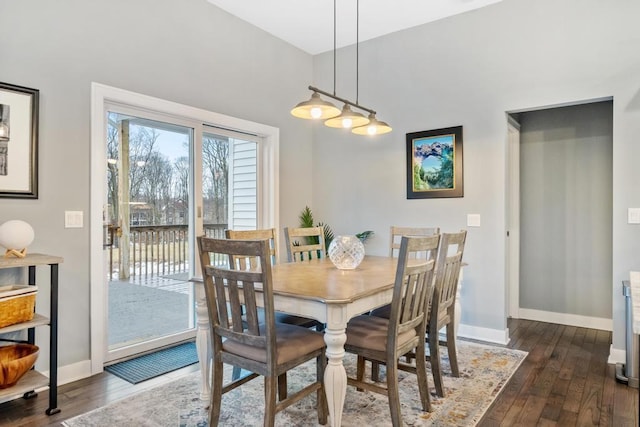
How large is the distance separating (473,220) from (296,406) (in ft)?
7.85

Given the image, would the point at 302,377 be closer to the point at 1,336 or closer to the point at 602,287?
the point at 1,336

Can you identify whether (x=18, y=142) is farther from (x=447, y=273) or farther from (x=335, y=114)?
(x=447, y=273)

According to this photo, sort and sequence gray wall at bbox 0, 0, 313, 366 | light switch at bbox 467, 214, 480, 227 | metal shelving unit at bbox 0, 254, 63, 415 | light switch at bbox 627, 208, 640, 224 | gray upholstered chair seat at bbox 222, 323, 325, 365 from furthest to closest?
light switch at bbox 467, 214, 480, 227, light switch at bbox 627, 208, 640, 224, gray wall at bbox 0, 0, 313, 366, metal shelving unit at bbox 0, 254, 63, 415, gray upholstered chair seat at bbox 222, 323, 325, 365

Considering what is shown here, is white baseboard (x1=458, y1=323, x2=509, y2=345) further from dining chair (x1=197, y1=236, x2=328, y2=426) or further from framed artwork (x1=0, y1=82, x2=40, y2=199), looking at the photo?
framed artwork (x1=0, y1=82, x2=40, y2=199)

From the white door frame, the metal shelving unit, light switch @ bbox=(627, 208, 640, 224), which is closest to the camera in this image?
the metal shelving unit

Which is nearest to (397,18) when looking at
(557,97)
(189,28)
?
(557,97)

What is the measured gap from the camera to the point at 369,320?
2.42m

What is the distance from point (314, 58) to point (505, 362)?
3829 millimetres

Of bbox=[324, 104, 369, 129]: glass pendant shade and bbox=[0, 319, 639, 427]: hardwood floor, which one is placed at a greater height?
bbox=[324, 104, 369, 129]: glass pendant shade

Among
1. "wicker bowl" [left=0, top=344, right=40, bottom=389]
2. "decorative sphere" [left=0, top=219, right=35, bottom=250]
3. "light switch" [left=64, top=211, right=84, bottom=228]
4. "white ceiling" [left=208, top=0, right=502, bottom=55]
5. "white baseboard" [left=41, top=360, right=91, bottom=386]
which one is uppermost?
"white ceiling" [left=208, top=0, right=502, bottom=55]

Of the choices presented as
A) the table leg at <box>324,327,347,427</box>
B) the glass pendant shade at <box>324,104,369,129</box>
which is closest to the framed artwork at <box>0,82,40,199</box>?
the glass pendant shade at <box>324,104,369,129</box>

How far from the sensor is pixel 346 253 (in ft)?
8.59

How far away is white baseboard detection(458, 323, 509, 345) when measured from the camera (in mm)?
3596

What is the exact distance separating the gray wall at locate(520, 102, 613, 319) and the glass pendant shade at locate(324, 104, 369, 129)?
2.48 m
